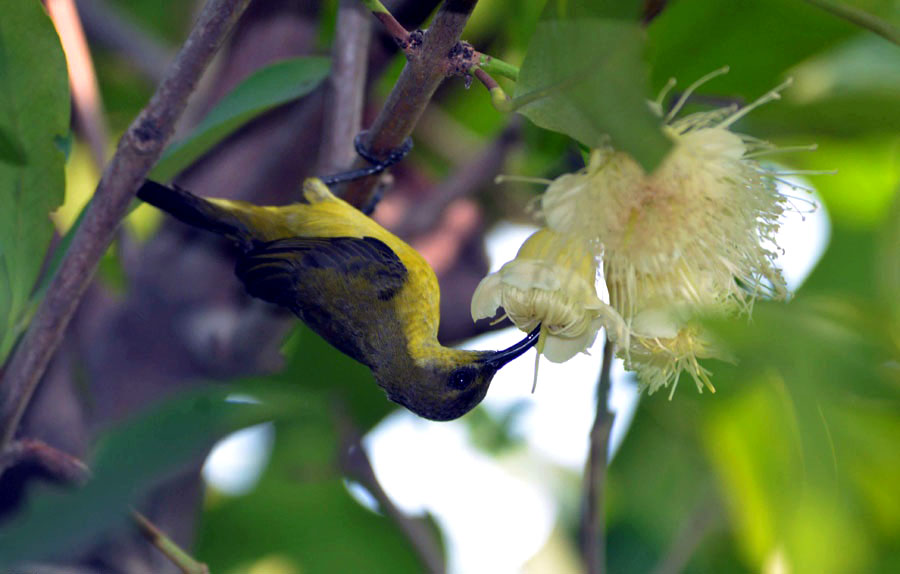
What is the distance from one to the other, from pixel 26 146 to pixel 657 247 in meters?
1.36

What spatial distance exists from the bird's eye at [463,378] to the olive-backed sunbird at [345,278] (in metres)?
0.04

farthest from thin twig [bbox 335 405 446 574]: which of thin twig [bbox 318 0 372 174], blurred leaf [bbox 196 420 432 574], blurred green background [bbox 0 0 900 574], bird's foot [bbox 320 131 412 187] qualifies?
thin twig [bbox 318 0 372 174]

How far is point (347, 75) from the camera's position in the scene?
2312mm

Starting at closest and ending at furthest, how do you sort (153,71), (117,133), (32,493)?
(32,493)
(153,71)
(117,133)

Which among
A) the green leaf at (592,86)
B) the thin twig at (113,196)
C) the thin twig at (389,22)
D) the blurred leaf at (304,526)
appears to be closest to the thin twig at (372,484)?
the blurred leaf at (304,526)

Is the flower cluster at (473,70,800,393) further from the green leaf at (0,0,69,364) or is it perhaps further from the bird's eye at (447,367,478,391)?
the green leaf at (0,0,69,364)

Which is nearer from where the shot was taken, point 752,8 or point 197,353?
point 752,8

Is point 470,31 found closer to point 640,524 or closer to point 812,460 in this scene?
point 640,524

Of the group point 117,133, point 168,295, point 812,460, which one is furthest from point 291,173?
point 812,460

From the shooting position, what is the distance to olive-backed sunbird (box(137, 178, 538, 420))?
2.73m

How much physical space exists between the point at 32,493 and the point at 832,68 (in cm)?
238

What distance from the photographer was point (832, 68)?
2.36 m

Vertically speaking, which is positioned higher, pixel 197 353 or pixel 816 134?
pixel 816 134

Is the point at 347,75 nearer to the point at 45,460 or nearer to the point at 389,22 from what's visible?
the point at 389,22
